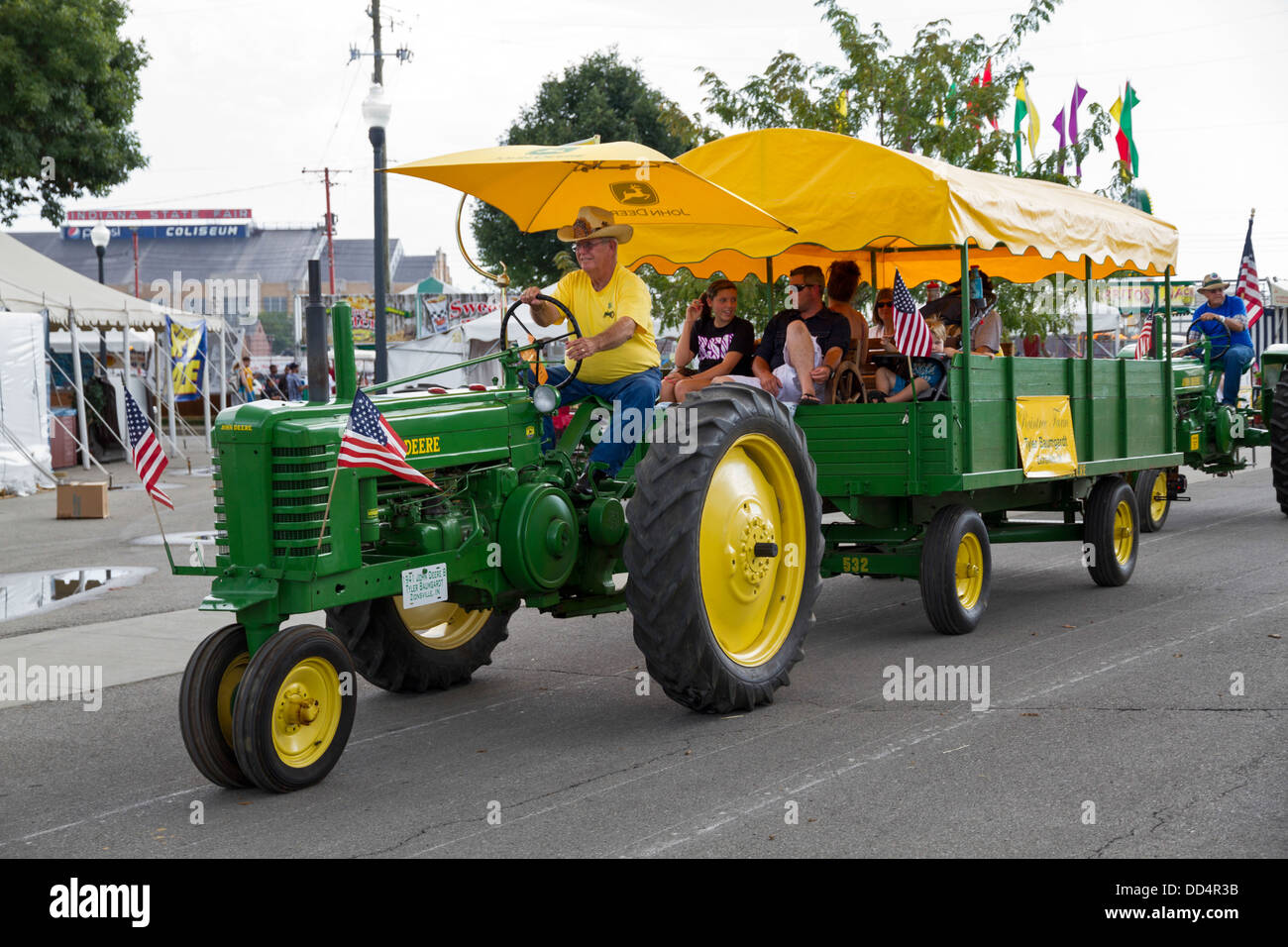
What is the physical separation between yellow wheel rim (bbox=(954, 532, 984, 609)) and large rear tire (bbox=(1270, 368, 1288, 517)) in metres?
6.64

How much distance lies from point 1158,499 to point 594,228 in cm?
846

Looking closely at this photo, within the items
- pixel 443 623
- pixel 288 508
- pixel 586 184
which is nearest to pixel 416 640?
pixel 443 623

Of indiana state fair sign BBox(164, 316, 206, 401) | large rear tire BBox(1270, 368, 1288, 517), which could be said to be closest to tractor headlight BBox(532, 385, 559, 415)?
large rear tire BBox(1270, 368, 1288, 517)

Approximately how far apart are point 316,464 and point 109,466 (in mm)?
20923

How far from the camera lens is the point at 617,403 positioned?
21.7 feet

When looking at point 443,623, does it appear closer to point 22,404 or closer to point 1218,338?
point 1218,338

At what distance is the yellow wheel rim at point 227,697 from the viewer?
200 inches

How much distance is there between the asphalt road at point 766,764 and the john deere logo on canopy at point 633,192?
8.65ft

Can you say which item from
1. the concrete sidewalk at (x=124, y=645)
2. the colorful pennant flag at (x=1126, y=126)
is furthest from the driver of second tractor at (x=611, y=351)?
the colorful pennant flag at (x=1126, y=126)

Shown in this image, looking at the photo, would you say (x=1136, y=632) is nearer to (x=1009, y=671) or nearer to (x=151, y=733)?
(x=1009, y=671)

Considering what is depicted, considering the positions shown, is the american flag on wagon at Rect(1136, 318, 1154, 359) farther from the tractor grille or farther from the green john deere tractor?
the tractor grille

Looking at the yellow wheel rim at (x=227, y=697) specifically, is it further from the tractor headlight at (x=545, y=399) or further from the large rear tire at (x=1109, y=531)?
the large rear tire at (x=1109, y=531)

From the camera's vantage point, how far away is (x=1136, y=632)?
802cm
